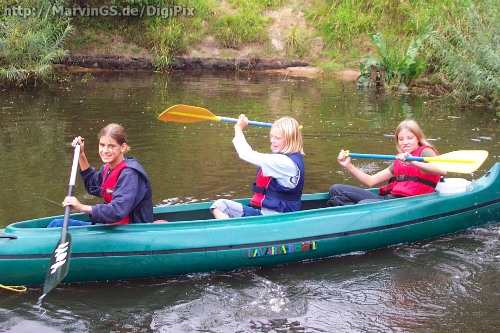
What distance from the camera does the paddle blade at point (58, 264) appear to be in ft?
13.6

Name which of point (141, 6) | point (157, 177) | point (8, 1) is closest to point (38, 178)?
point (157, 177)

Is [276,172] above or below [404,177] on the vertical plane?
above

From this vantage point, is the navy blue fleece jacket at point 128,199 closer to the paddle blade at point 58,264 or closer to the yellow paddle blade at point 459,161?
the paddle blade at point 58,264

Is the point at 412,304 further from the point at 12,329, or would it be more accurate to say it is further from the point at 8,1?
the point at 8,1

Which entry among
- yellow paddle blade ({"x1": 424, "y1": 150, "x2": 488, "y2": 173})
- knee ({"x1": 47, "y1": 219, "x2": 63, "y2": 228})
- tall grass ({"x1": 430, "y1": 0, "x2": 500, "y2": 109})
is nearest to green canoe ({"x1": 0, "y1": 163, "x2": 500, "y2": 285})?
knee ({"x1": 47, "y1": 219, "x2": 63, "y2": 228})

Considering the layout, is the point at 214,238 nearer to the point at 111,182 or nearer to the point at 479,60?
the point at 111,182

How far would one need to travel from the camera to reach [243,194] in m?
6.64

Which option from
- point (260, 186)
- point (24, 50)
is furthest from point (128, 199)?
point (24, 50)

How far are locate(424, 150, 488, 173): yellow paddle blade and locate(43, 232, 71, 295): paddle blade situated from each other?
8.67ft

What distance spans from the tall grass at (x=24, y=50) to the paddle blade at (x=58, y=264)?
26.9 feet

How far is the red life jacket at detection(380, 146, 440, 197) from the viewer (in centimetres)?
559

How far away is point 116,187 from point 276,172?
42.7 inches

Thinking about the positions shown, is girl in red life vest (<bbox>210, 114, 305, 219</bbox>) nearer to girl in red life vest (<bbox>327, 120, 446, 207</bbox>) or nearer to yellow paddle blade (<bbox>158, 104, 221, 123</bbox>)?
girl in red life vest (<bbox>327, 120, 446, 207</bbox>)

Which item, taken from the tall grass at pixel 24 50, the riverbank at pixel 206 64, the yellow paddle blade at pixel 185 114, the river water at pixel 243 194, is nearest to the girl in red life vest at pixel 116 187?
the river water at pixel 243 194
